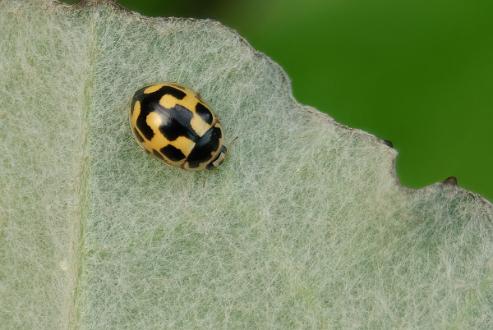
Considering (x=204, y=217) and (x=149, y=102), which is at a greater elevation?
(x=149, y=102)

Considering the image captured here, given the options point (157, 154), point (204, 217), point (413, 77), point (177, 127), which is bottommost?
point (204, 217)

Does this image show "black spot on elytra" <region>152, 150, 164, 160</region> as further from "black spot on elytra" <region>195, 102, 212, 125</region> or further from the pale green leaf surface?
"black spot on elytra" <region>195, 102, 212, 125</region>

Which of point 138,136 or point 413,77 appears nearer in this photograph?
point 138,136

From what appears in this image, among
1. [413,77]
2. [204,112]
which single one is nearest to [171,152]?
[204,112]

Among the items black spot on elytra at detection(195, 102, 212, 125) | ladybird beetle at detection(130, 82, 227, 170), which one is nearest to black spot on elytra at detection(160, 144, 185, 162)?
ladybird beetle at detection(130, 82, 227, 170)

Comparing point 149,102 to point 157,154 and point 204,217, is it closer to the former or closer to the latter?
point 157,154

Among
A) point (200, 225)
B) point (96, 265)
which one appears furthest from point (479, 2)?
point (96, 265)

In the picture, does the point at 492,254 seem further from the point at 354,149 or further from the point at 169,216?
the point at 169,216
